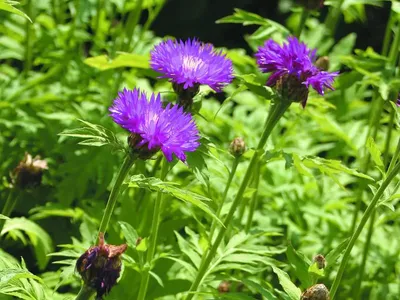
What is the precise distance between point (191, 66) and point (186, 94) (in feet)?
0.16

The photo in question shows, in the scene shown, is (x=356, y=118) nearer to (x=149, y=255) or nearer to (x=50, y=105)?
(x=50, y=105)

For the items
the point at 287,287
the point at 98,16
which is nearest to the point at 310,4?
the point at 98,16

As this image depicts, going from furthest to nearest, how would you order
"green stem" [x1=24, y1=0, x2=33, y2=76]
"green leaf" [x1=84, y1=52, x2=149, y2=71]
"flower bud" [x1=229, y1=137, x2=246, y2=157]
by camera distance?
"green stem" [x1=24, y1=0, x2=33, y2=76] < "green leaf" [x1=84, y1=52, x2=149, y2=71] < "flower bud" [x1=229, y1=137, x2=246, y2=157]

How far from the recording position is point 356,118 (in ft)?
9.12

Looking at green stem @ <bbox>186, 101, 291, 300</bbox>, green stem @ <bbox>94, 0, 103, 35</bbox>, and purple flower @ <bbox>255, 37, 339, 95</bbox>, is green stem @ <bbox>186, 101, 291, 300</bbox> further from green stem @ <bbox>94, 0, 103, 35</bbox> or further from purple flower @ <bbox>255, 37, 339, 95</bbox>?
green stem @ <bbox>94, 0, 103, 35</bbox>

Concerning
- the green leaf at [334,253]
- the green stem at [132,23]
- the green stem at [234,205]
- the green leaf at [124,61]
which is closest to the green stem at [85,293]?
the green stem at [234,205]

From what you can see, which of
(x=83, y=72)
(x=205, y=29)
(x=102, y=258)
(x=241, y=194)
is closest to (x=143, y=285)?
(x=241, y=194)

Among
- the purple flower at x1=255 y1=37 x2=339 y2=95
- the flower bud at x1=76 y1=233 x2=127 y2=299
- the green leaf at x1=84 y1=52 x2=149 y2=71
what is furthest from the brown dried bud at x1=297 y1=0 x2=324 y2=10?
the flower bud at x1=76 y1=233 x2=127 y2=299

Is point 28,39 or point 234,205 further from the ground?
point 28,39

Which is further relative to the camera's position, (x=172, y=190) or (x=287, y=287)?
(x=287, y=287)

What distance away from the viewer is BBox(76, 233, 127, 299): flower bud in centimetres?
100

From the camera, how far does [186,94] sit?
4.07 feet

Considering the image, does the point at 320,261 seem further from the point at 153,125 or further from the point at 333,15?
the point at 333,15

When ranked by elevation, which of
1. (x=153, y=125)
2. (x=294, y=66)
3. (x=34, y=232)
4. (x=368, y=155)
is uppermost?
(x=294, y=66)
